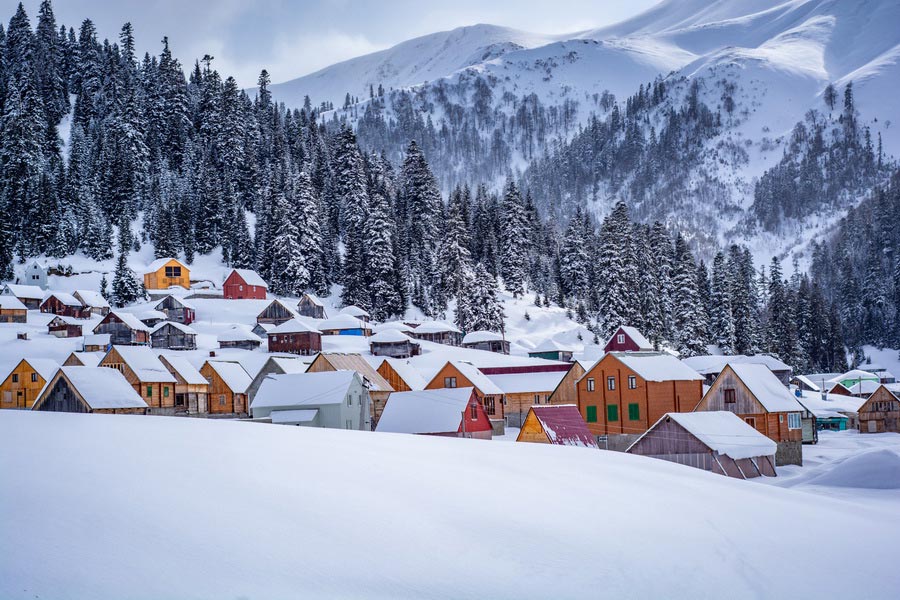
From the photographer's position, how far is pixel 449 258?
3930 inches

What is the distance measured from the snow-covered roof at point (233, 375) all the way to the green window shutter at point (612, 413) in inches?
1198

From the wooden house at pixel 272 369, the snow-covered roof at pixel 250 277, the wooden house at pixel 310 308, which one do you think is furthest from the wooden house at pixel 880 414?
the snow-covered roof at pixel 250 277

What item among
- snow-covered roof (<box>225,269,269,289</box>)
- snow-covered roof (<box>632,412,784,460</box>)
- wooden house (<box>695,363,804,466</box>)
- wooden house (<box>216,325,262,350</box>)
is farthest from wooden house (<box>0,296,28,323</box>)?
snow-covered roof (<box>632,412,784,460</box>)

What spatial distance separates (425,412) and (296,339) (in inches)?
1589

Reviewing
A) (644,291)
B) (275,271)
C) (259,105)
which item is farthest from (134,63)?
(644,291)

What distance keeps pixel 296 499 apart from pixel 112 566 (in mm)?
4052

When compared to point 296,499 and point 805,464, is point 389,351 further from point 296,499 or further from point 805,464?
point 296,499

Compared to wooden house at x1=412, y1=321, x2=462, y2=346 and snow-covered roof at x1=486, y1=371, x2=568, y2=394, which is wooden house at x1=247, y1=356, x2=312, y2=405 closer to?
snow-covered roof at x1=486, y1=371, x2=568, y2=394

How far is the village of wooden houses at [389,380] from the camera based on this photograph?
43031mm

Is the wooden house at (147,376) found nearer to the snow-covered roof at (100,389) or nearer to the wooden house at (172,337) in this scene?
the snow-covered roof at (100,389)

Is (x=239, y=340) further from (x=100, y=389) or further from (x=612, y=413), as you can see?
(x=612, y=413)


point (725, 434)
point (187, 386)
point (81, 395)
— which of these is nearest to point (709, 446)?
point (725, 434)

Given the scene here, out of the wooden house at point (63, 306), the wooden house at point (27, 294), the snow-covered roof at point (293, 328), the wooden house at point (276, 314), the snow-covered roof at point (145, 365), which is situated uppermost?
the wooden house at point (27, 294)

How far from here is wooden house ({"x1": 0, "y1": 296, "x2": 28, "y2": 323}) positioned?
7956 cm
